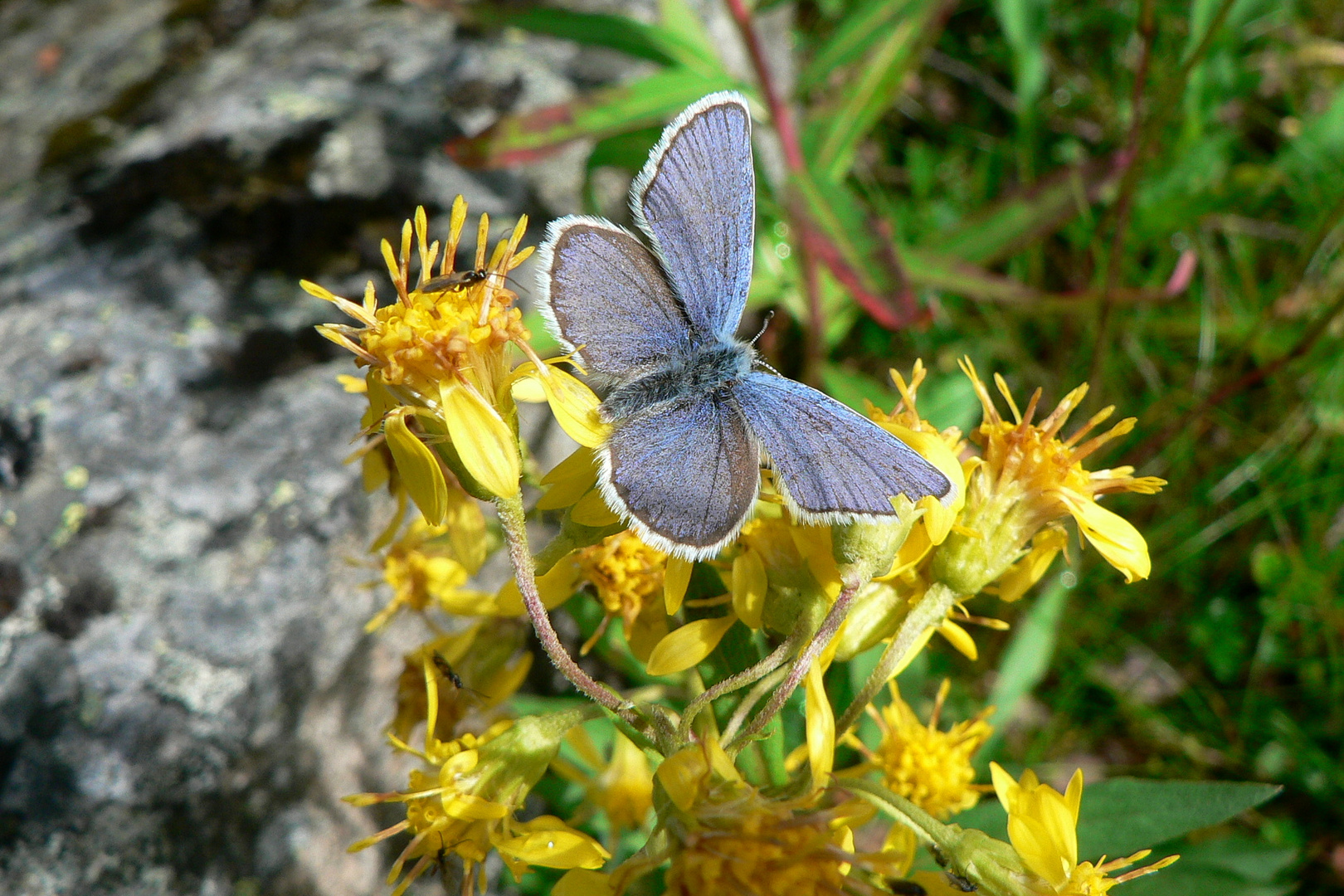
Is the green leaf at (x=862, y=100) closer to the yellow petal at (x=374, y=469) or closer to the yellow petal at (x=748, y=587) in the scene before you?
the yellow petal at (x=374, y=469)

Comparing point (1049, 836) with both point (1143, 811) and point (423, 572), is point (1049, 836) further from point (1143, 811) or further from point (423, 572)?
point (423, 572)

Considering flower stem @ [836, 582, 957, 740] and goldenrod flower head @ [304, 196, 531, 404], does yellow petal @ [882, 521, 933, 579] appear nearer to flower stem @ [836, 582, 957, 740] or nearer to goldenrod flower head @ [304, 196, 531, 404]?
flower stem @ [836, 582, 957, 740]

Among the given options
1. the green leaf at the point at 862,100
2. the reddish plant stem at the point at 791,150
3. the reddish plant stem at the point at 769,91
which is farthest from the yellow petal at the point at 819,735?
the green leaf at the point at 862,100

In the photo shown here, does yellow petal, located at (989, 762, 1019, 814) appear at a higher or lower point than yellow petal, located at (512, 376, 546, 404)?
lower

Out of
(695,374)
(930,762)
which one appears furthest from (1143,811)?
(695,374)

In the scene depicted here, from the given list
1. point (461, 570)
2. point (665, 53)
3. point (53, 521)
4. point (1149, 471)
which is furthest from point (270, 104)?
point (1149, 471)

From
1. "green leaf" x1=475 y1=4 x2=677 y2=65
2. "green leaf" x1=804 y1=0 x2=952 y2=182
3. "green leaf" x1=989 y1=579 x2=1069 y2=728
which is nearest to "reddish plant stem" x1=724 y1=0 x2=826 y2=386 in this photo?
"green leaf" x1=804 y1=0 x2=952 y2=182
